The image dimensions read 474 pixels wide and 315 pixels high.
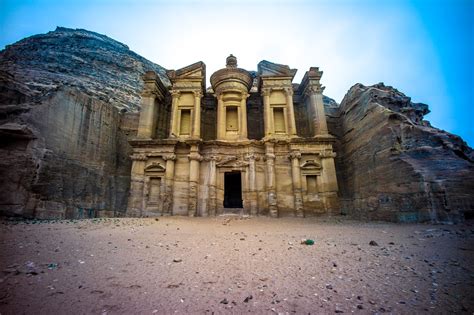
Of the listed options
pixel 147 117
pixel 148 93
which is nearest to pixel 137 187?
pixel 147 117

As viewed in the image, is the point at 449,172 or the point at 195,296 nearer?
the point at 195,296

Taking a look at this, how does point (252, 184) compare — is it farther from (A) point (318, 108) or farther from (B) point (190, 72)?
(B) point (190, 72)

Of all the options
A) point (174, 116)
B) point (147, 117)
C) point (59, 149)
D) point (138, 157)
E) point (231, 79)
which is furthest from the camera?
point (231, 79)

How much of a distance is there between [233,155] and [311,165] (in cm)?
574

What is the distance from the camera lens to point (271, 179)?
13914 mm

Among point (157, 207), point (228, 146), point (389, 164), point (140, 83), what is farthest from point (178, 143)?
point (140, 83)

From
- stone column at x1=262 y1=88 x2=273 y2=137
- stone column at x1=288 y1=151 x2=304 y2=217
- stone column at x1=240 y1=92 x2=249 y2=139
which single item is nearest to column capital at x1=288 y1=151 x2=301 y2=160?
stone column at x1=288 y1=151 x2=304 y2=217

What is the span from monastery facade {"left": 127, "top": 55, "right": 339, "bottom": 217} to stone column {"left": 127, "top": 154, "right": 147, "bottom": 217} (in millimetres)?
62

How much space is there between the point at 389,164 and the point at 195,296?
1159 cm

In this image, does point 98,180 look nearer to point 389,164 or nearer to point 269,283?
point 269,283

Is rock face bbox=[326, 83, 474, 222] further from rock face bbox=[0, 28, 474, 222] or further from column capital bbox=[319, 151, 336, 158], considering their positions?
column capital bbox=[319, 151, 336, 158]

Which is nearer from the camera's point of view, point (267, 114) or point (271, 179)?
point (271, 179)

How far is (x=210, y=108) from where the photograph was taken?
64.0 ft

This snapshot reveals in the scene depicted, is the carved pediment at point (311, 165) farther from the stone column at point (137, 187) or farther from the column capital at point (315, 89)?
the stone column at point (137, 187)
